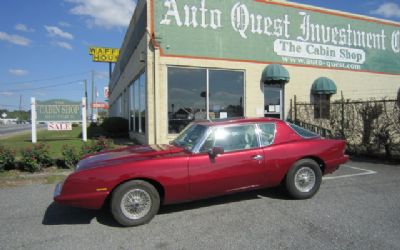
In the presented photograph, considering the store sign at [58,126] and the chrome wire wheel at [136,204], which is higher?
the store sign at [58,126]

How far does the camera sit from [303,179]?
210 inches

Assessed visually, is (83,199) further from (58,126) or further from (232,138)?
(58,126)

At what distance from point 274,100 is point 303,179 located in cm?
761

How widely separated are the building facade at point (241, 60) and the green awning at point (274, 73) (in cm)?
4

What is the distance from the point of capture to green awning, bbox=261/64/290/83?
11.7 meters

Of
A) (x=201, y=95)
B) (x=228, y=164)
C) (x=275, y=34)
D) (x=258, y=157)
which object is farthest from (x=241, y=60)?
(x=228, y=164)

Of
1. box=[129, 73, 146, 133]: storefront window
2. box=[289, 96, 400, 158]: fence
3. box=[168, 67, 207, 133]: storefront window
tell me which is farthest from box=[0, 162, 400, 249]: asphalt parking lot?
box=[129, 73, 146, 133]: storefront window

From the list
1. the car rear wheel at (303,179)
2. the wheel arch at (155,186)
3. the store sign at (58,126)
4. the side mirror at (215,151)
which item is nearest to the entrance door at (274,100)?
the car rear wheel at (303,179)

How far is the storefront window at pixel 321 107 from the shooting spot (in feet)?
42.2

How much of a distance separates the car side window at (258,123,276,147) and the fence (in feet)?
18.9

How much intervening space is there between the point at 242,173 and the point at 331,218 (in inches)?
56.4

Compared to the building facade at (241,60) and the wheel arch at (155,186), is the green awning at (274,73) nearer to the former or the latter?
the building facade at (241,60)

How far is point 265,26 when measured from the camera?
1218 cm

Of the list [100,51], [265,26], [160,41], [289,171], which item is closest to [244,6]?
[265,26]
